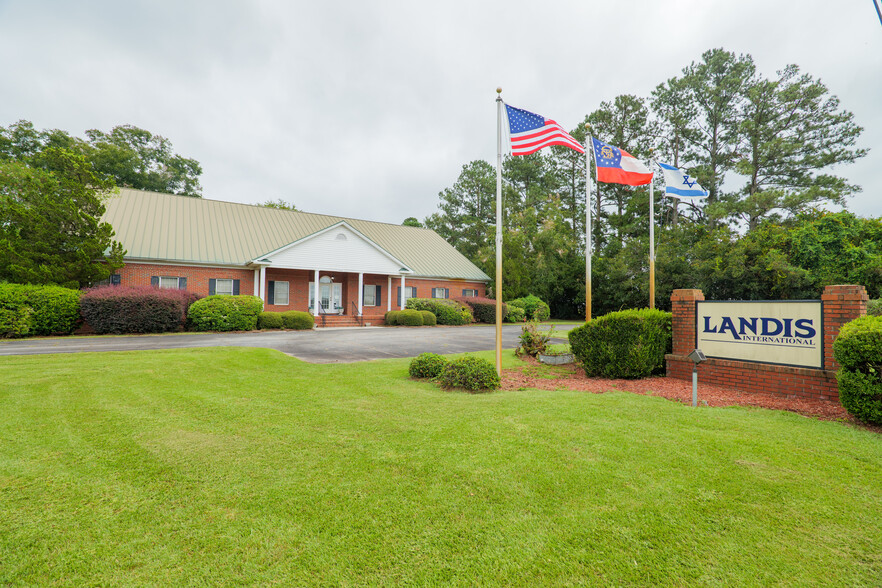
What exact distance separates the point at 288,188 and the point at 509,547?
4615 cm

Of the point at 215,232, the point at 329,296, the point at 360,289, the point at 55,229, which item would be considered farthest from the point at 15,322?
the point at 360,289

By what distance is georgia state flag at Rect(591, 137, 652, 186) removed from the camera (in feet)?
35.9

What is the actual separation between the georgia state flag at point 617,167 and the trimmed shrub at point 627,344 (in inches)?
192

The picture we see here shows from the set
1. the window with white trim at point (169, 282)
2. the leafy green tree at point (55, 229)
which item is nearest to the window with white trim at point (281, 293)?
the window with white trim at point (169, 282)

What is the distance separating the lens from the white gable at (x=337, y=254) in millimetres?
21438

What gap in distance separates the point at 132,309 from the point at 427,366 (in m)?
13.9

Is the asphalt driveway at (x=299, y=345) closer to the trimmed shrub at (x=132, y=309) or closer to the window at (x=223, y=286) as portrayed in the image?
the trimmed shrub at (x=132, y=309)

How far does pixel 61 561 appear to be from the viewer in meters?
2.11

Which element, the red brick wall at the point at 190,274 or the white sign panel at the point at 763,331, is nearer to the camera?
the white sign panel at the point at 763,331

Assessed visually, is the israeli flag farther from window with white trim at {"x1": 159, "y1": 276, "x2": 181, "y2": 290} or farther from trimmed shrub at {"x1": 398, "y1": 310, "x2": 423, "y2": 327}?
window with white trim at {"x1": 159, "y1": 276, "x2": 181, "y2": 290}

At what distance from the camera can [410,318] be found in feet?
72.4

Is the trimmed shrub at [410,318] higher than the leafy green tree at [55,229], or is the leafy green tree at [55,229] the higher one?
the leafy green tree at [55,229]

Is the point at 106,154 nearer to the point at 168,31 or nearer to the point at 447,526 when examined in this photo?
the point at 168,31

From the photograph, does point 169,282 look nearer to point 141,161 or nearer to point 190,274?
point 190,274
